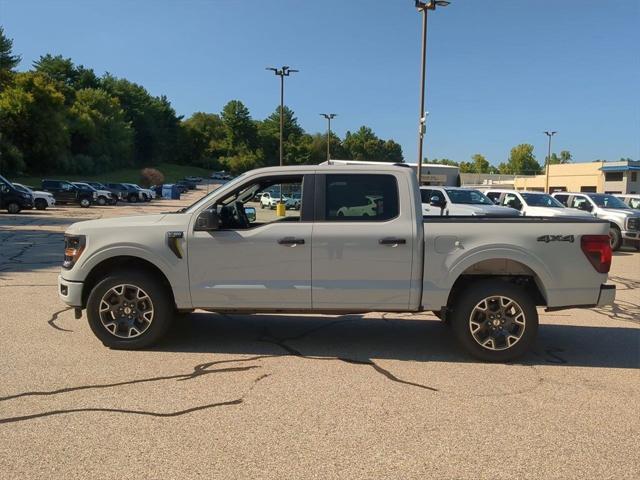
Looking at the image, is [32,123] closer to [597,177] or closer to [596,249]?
[597,177]

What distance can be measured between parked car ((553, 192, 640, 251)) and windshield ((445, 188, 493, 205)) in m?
2.86

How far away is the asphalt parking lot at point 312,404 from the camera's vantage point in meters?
3.29

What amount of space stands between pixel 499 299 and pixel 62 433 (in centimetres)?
399

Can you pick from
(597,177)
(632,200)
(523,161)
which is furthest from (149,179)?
(523,161)

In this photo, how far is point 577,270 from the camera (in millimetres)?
5242

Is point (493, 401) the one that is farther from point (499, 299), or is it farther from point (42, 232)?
point (42, 232)

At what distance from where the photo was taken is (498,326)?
17.3ft

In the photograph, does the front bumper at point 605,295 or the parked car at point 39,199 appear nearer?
the front bumper at point 605,295

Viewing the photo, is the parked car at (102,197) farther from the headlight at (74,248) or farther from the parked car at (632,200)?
the headlight at (74,248)

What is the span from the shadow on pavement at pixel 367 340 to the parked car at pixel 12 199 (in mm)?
25689

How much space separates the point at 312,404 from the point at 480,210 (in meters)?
11.6

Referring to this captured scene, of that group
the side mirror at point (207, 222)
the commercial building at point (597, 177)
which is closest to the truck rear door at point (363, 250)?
the side mirror at point (207, 222)

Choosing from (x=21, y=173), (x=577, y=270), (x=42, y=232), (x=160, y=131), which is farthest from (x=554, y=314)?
(x=160, y=131)

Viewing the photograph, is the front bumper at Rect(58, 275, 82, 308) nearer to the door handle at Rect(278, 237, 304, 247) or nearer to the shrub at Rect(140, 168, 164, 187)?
the door handle at Rect(278, 237, 304, 247)
